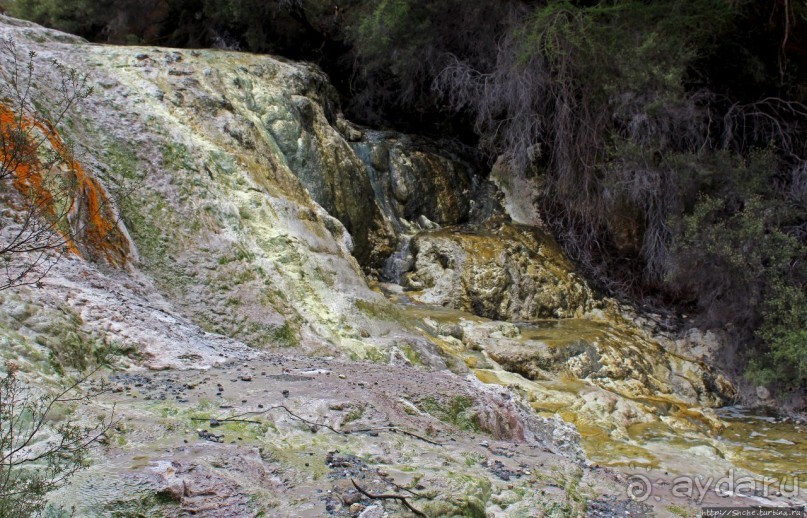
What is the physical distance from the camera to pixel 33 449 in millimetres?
2162

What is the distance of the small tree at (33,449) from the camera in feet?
5.97

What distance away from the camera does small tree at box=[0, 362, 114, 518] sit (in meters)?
1.82

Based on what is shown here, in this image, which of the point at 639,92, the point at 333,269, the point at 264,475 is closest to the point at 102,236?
the point at 333,269

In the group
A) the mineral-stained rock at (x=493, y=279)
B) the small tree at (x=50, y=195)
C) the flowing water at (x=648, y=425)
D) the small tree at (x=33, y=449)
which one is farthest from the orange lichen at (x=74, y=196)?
the mineral-stained rock at (x=493, y=279)

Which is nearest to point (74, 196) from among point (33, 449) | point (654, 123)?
point (33, 449)

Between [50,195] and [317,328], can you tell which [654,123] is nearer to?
[317,328]

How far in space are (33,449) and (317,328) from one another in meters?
3.20

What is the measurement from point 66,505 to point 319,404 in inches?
51.4

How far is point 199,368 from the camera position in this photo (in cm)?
368

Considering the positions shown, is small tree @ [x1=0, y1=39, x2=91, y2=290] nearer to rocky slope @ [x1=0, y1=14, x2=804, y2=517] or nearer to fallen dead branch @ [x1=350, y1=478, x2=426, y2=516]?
rocky slope @ [x1=0, y1=14, x2=804, y2=517]

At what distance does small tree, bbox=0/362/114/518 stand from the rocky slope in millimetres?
103

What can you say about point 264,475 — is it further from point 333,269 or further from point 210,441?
point 333,269

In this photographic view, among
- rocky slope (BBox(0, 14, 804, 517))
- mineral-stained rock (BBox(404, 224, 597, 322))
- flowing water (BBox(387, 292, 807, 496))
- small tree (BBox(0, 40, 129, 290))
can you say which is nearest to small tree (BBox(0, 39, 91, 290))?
small tree (BBox(0, 40, 129, 290))

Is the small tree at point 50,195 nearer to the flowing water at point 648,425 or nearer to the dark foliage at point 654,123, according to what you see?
the flowing water at point 648,425
